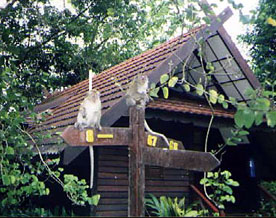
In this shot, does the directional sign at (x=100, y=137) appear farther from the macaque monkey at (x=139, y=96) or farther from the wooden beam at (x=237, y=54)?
the wooden beam at (x=237, y=54)

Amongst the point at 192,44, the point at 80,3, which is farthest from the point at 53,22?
the point at 192,44

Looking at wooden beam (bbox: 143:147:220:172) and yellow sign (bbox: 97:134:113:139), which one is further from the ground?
yellow sign (bbox: 97:134:113:139)

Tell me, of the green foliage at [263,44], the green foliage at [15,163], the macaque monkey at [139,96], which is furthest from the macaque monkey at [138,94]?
the green foliage at [263,44]

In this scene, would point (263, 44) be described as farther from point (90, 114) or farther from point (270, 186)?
point (90, 114)

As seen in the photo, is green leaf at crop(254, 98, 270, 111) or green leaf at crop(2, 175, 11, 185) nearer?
green leaf at crop(254, 98, 270, 111)

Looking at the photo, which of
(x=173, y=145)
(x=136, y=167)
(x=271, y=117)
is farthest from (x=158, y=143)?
(x=271, y=117)

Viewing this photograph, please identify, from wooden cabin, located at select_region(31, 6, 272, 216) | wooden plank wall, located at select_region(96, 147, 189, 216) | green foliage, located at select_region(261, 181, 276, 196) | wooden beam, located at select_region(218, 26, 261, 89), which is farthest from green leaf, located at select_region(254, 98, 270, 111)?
green foliage, located at select_region(261, 181, 276, 196)

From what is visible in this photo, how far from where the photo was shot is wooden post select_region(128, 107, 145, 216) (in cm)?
326

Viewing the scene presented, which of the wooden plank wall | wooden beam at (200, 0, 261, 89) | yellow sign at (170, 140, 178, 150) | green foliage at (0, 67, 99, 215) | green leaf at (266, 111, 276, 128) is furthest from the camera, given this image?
wooden beam at (200, 0, 261, 89)

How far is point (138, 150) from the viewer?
3.47 meters

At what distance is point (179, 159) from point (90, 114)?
105 centimetres

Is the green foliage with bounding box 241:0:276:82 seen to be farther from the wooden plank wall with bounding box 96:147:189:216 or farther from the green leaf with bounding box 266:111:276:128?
the green leaf with bounding box 266:111:276:128

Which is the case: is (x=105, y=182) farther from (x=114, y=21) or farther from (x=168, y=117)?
(x=114, y=21)

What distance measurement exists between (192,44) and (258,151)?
4.07 metres
